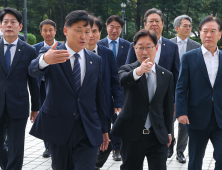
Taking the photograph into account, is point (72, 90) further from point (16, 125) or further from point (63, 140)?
point (16, 125)

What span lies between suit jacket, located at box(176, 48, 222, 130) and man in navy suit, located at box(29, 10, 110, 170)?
153 cm

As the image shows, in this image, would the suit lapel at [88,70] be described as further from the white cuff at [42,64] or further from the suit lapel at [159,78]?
the suit lapel at [159,78]

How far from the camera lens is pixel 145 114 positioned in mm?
3939

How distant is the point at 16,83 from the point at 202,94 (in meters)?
2.55

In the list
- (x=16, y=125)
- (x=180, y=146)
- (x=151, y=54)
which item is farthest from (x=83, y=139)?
(x=180, y=146)

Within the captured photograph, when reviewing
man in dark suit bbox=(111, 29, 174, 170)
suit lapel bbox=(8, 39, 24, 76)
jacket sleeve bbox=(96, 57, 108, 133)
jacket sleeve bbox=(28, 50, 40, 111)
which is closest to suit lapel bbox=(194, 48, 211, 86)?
man in dark suit bbox=(111, 29, 174, 170)

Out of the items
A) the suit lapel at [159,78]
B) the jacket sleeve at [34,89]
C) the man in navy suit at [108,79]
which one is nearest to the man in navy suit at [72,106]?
the suit lapel at [159,78]

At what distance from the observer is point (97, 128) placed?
3.76 meters

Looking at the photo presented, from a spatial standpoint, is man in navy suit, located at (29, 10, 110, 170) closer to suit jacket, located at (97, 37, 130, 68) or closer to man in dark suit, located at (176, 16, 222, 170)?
man in dark suit, located at (176, 16, 222, 170)

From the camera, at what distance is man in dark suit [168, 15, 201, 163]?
643 centimetres

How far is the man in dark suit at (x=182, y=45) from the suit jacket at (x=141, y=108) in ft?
8.26

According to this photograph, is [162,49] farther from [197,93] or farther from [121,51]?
[197,93]

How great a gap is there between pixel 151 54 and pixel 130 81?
431 mm

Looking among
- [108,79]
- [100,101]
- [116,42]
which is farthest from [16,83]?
[116,42]
